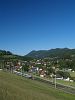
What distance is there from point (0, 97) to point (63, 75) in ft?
347

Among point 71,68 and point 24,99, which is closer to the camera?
point 24,99

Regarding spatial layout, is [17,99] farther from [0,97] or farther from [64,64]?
[64,64]

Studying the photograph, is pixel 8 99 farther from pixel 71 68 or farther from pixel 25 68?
pixel 71 68

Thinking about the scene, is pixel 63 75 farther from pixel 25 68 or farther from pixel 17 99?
pixel 17 99

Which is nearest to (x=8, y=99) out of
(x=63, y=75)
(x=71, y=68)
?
(x=63, y=75)

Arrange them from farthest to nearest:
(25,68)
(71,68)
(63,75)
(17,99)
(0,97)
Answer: (71,68) < (25,68) < (63,75) < (17,99) < (0,97)

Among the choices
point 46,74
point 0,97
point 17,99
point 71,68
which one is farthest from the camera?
point 71,68

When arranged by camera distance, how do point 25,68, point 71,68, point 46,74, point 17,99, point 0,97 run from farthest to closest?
1. point 71,68
2. point 25,68
3. point 46,74
4. point 17,99
5. point 0,97

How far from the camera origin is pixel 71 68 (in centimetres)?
16650

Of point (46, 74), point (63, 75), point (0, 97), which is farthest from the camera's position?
point (46, 74)

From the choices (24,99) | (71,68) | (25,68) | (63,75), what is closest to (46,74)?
(63,75)

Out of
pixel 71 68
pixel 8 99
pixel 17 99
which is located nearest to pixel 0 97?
pixel 8 99

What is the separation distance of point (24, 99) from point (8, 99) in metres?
2.34

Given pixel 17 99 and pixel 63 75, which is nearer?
pixel 17 99
